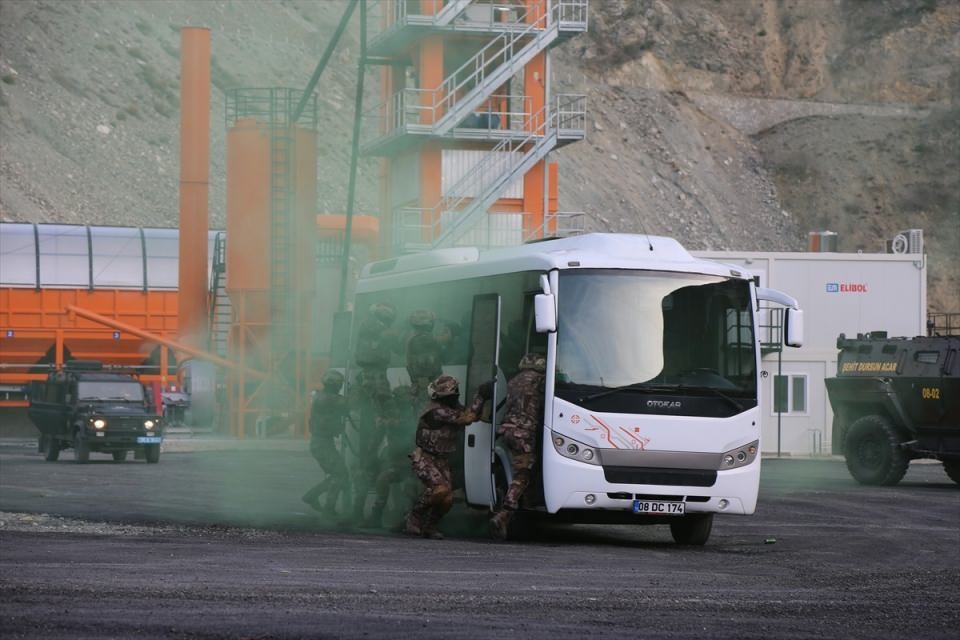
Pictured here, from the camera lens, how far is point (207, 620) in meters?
10.7

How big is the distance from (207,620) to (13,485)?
16922mm

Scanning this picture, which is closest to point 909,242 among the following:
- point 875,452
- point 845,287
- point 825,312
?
point 845,287

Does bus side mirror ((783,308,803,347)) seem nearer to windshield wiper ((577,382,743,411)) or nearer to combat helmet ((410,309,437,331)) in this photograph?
windshield wiper ((577,382,743,411))

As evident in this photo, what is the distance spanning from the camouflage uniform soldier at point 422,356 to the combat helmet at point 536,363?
5.62ft

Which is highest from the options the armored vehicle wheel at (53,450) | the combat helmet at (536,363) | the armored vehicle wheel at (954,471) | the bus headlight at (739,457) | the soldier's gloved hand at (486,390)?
A: the combat helmet at (536,363)

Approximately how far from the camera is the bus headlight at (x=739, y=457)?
17.5 meters

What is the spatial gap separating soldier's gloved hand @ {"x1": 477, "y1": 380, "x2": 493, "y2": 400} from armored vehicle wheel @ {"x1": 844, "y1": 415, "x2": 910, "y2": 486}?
1319cm

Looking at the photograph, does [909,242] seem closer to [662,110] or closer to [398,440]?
[398,440]

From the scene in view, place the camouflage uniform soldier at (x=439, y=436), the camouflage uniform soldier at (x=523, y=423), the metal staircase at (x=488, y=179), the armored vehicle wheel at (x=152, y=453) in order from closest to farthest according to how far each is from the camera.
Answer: the camouflage uniform soldier at (x=523, y=423), the camouflage uniform soldier at (x=439, y=436), the armored vehicle wheel at (x=152, y=453), the metal staircase at (x=488, y=179)

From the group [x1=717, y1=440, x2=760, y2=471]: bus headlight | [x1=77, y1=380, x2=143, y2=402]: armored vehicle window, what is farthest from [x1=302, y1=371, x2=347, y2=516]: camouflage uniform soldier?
[x1=77, y1=380, x2=143, y2=402]: armored vehicle window

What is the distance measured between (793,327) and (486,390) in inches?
135

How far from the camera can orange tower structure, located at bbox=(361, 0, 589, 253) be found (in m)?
48.6

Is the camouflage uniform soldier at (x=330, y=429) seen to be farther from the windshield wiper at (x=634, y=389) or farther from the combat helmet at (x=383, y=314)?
the windshield wiper at (x=634, y=389)

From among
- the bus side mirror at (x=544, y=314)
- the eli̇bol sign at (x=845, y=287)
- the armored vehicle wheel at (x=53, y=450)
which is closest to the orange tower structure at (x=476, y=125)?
the eli̇bol sign at (x=845, y=287)
